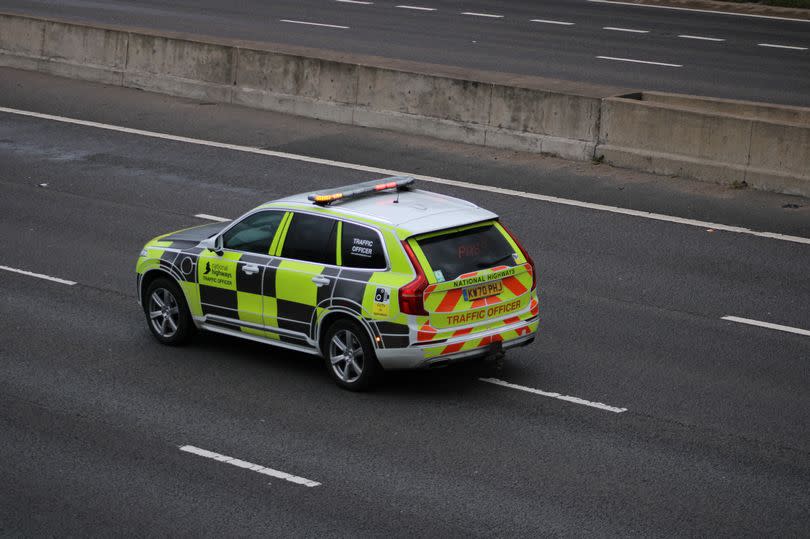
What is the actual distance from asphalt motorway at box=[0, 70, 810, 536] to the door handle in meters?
0.96

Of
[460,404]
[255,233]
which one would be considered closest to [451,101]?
[255,233]

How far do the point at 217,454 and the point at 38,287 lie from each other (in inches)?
213

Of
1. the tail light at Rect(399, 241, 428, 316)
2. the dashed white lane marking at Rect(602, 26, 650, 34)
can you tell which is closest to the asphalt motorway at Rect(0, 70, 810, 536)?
the tail light at Rect(399, 241, 428, 316)

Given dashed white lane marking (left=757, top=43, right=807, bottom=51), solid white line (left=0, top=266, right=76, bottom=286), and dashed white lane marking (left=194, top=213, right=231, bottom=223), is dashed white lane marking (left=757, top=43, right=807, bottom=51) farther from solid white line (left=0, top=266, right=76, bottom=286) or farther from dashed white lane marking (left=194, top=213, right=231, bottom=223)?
solid white line (left=0, top=266, right=76, bottom=286)

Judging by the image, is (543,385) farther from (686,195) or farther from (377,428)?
(686,195)

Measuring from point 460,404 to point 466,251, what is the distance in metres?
1.31

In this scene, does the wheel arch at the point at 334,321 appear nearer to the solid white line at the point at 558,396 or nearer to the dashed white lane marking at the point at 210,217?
the solid white line at the point at 558,396

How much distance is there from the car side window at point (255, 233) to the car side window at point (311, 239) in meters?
0.23

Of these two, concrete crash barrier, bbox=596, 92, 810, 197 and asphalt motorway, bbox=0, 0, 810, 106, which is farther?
asphalt motorway, bbox=0, 0, 810, 106

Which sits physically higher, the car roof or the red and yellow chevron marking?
the car roof

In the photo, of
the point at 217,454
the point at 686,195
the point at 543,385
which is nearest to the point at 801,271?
the point at 686,195

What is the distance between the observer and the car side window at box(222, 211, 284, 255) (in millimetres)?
11922

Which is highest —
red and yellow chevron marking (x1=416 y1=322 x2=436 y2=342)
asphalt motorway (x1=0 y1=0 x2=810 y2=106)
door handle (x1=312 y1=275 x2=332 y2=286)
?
asphalt motorway (x1=0 y1=0 x2=810 y2=106)

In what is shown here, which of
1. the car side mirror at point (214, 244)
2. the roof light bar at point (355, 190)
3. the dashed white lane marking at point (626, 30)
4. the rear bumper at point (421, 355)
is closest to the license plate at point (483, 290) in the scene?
the rear bumper at point (421, 355)
